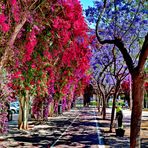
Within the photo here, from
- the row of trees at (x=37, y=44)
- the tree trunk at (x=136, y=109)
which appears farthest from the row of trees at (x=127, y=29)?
the row of trees at (x=37, y=44)

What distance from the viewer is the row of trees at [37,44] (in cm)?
1368

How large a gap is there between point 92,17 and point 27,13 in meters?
7.53

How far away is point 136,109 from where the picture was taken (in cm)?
1169

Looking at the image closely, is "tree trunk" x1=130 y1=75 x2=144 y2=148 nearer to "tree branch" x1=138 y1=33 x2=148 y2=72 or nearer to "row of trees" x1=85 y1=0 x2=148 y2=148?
"row of trees" x1=85 y1=0 x2=148 y2=148

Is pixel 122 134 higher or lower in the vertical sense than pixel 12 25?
lower

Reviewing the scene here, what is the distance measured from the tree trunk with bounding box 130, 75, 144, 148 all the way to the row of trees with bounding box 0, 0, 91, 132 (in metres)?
4.06

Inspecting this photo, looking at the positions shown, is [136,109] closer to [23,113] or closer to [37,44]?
[37,44]

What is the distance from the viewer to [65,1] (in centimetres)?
1902

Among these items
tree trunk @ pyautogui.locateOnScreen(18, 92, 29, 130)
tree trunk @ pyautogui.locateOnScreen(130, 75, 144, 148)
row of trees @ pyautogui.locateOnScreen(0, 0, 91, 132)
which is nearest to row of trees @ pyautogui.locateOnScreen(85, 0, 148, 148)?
tree trunk @ pyautogui.locateOnScreen(130, 75, 144, 148)

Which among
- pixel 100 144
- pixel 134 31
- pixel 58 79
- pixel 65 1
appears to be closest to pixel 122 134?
pixel 100 144

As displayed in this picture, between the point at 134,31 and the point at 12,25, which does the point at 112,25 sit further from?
the point at 12,25

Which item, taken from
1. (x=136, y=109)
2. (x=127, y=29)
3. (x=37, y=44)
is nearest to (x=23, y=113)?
(x=37, y=44)

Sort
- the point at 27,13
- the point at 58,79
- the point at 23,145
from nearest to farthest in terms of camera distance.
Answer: the point at 27,13
the point at 23,145
the point at 58,79

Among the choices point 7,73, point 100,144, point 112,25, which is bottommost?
point 100,144
